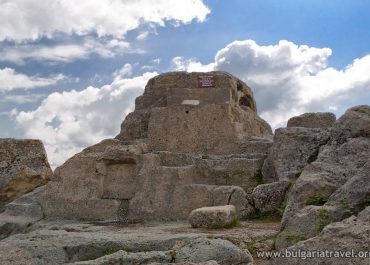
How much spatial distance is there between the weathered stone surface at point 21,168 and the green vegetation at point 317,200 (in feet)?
26.1

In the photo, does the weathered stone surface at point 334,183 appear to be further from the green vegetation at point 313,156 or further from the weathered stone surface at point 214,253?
the weathered stone surface at point 214,253

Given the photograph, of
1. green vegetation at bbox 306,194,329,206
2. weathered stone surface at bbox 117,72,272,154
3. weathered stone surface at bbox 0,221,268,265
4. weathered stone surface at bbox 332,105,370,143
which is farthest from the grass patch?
weathered stone surface at bbox 117,72,272,154

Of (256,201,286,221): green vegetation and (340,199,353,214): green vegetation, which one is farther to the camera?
(256,201,286,221): green vegetation

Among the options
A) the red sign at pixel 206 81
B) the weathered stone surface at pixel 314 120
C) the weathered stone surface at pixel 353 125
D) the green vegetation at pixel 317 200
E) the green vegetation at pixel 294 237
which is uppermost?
the red sign at pixel 206 81

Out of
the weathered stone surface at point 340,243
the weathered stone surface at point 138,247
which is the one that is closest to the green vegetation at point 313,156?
the weathered stone surface at point 138,247

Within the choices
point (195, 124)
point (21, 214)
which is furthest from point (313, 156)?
point (21, 214)

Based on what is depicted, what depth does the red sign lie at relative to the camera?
650 inches

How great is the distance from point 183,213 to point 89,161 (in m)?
2.94

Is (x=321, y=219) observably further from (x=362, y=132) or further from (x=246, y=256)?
(x=362, y=132)

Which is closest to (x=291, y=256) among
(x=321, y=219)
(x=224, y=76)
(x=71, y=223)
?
(x=321, y=219)

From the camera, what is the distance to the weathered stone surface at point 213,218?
800 cm

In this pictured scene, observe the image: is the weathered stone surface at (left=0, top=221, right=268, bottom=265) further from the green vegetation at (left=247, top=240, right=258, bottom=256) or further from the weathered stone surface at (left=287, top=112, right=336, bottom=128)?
the weathered stone surface at (left=287, top=112, right=336, bottom=128)

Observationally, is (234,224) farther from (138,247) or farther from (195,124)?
(195,124)

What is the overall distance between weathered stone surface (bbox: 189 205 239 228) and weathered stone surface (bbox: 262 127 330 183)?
1741 millimetres
